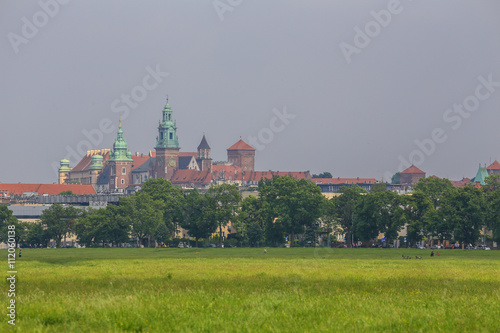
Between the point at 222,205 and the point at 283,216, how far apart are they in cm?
1739

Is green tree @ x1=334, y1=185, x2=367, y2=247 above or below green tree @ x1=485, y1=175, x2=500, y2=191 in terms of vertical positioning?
below

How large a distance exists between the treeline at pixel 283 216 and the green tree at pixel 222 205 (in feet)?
0.60

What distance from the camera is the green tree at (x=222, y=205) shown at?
15500cm

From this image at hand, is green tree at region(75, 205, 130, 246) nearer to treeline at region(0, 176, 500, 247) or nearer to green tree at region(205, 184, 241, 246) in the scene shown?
treeline at region(0, 176, 500, 247)

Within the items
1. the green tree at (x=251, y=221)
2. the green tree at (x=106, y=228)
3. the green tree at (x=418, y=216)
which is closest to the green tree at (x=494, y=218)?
the green tree at (x=418, y=216)

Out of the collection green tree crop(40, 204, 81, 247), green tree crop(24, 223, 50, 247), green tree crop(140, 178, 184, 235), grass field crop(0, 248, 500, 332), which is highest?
green tree crop(140, 178, 184, 235)

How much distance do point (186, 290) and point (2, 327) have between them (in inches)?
556

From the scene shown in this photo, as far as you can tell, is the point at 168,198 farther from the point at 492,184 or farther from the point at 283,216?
the point at 492,184

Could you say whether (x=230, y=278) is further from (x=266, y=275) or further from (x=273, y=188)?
(x=273, y=188)

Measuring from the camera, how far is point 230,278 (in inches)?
2109

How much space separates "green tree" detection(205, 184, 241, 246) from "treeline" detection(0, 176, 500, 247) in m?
0.18

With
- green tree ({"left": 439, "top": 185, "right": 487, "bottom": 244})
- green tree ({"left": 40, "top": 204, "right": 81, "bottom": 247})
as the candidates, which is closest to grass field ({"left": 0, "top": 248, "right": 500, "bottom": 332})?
green tree ({"left": 439, "top": 185, "right": 487, "bottom": 244})

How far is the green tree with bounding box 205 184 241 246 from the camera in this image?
155m

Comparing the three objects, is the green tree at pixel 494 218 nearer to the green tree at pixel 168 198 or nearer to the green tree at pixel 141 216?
the green tree at pixel 141 216
